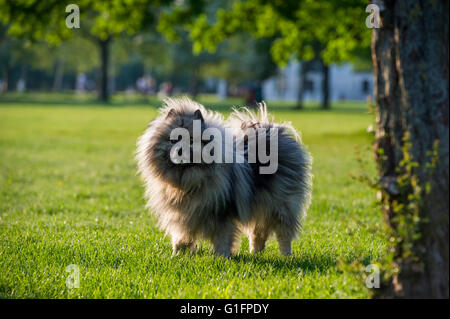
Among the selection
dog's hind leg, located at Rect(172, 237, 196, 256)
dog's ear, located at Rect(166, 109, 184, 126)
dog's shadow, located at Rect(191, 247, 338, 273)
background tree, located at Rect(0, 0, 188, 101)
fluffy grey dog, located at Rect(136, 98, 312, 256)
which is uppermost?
background tree, located at Rect(0, 0, 188, 101)

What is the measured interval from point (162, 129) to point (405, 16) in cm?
259

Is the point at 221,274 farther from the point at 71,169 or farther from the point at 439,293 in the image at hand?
the point at 71,169

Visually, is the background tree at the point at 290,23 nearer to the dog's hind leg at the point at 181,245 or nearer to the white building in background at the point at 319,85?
the dog's hind leg at the point at 181,245

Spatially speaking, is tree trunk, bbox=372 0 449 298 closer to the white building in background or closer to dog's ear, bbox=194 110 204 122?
dog's ear, bbox=194 110 204 122

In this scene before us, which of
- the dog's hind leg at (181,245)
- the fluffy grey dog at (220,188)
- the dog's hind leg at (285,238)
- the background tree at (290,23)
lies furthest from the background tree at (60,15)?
the dog's hind leg at (181,245)

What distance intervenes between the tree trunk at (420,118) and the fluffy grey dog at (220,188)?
6.55 ft

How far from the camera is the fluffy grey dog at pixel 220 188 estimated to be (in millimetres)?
5215

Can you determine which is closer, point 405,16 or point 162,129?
point 405,16

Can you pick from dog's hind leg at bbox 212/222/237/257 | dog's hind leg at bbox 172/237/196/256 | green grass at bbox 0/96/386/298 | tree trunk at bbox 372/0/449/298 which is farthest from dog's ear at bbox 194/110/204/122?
tree trunk at bbox 372/0/449/298

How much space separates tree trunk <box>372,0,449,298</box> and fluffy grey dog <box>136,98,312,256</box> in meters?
2.00

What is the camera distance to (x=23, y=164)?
13.7 metres

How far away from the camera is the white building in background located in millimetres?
83000

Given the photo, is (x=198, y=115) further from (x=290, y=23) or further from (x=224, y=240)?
(x=290, y=23)
